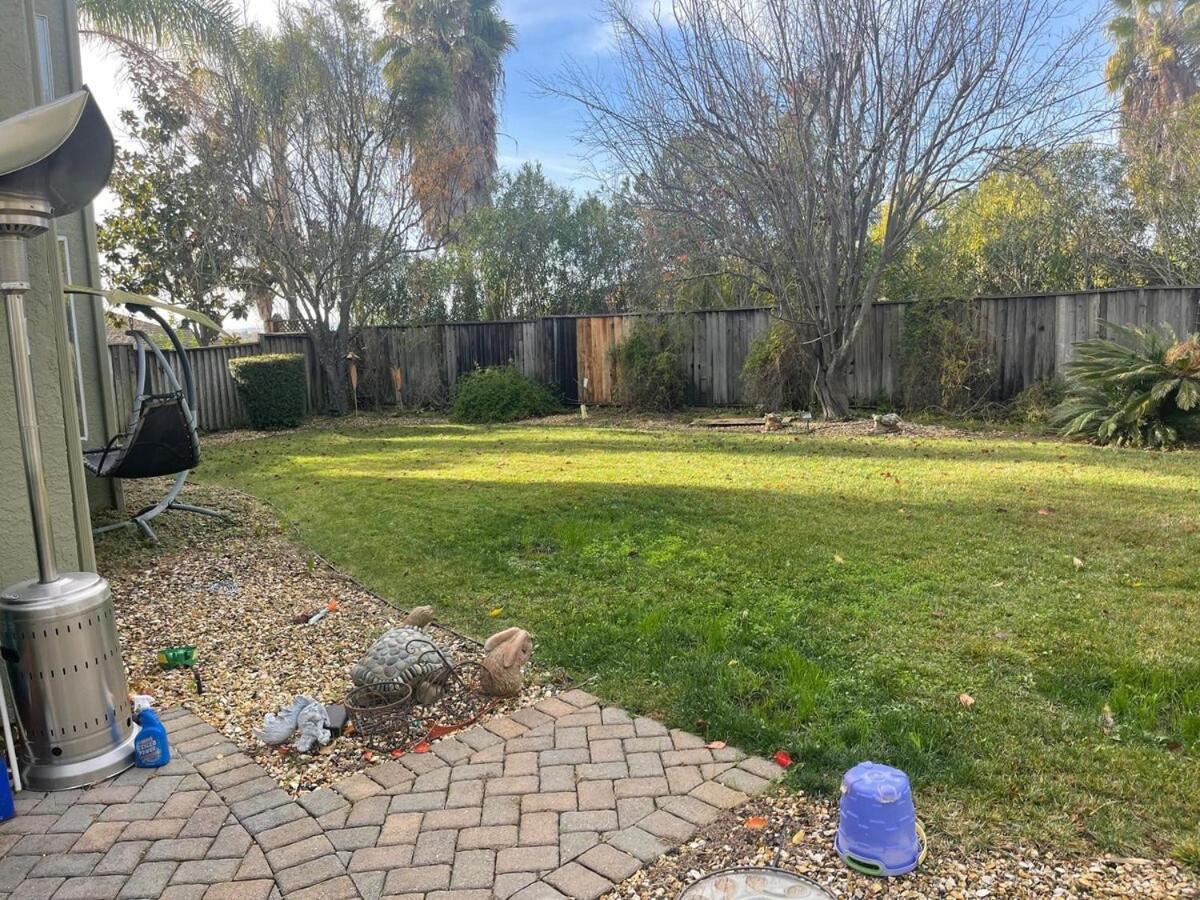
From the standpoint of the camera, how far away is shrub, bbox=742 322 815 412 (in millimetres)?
10914

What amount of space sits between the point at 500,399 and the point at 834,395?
520 centimetres

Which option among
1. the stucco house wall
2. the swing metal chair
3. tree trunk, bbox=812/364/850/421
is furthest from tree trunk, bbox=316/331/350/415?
the stucco house wall

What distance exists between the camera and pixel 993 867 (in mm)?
1978

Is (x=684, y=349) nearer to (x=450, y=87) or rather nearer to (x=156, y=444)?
(x=450, y=87)

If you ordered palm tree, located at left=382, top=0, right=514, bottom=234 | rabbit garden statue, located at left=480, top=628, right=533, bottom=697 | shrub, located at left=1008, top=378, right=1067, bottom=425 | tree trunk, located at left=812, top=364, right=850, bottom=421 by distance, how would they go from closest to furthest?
1. rabbit garden statue, located at left=480, top=628, right=533, bottom=697
2. shrub, located at left=1008, top=378, right=1067, bottom=425
3. tree trunk, located at left=812, top=364, right=850, bottom=421
4. palm tree, located at left=382, top=0, right=514, bottom=234

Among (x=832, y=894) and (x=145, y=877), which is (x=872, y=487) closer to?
(x=832, y=894)

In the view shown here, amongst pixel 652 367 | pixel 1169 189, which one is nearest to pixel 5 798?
pixel 652 367

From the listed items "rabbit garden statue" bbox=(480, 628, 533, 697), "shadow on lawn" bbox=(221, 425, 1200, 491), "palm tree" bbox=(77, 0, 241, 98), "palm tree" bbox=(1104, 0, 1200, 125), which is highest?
"palm tree" bbox=(1104, 0, 1200, 125)

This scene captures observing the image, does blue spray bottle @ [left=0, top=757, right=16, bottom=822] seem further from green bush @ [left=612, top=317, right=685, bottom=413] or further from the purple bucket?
green bush @ [left=612, top=317, right=685, bottom=413]

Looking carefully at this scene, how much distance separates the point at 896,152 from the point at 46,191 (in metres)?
9.34

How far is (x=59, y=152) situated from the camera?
2469 millimetres

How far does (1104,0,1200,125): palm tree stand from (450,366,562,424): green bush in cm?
1377

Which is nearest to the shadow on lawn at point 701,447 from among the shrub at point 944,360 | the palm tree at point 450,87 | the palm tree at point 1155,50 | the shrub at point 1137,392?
the shrub at point 1137,392

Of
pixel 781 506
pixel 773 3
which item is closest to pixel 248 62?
pixel 773 3
